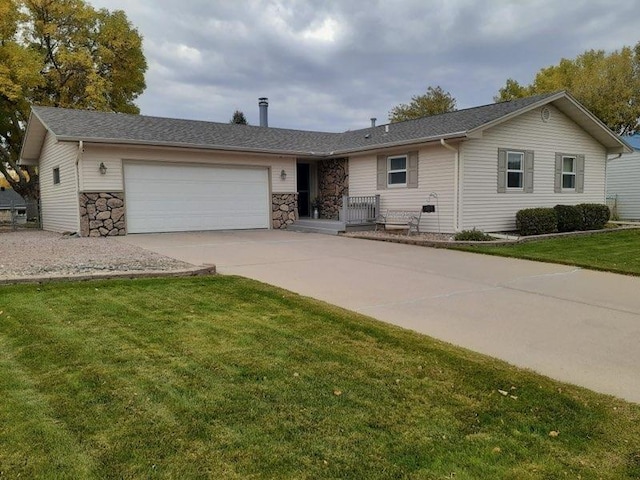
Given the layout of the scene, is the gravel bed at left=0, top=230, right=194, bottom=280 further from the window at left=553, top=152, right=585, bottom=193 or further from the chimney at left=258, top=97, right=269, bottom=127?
the window at left=553, top=152, right=585, bottom=193

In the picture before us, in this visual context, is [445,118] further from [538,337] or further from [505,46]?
[538,337]

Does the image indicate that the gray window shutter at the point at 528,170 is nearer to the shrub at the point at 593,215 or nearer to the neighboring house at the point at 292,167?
the neighboring house at the point at 292,167

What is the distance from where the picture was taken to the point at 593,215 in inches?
607

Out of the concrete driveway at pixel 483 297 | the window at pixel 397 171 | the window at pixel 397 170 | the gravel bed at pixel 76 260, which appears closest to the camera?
the concrete driveway at pixel 483 297

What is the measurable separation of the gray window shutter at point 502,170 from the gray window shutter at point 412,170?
2.48 metres

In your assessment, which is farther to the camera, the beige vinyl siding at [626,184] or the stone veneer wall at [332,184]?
the beige vinyl siding at [626,184]

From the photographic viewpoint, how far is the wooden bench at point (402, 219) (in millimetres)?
14664

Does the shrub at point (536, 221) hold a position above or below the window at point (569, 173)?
below

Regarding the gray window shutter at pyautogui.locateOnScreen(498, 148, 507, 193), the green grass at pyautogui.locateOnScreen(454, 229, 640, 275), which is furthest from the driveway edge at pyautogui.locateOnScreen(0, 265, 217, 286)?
Answer: the gray window shutter at pyautogui.locateOnScreen(498, 148, 507, 193)

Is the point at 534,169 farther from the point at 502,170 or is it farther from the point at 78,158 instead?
the point at 78,158

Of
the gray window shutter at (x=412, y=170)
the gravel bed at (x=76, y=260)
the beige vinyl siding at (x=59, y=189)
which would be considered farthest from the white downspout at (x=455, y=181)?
the beige vinyl siding at (x=59, y=189)

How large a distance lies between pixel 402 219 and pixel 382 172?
1.86 metres

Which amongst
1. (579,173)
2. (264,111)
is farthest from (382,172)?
(264,111)

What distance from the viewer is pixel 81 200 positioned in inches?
539
